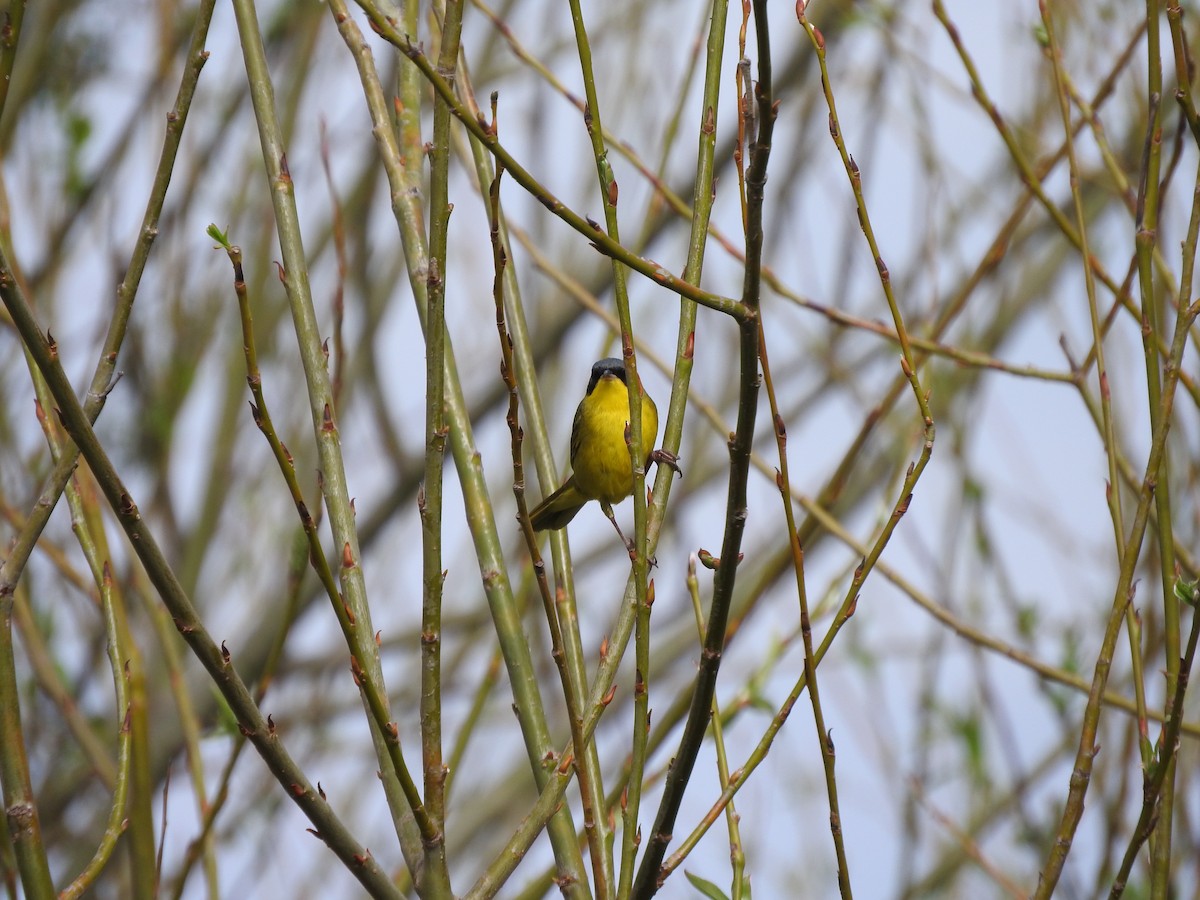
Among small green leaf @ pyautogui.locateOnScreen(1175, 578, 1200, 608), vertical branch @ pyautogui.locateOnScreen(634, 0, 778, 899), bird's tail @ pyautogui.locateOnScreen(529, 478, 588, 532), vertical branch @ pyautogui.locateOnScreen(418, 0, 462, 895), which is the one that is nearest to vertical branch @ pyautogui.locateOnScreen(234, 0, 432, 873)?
vertical branch @ pyautogui.locateOnScreen(418, 0, 462, 895)

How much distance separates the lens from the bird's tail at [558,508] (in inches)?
118

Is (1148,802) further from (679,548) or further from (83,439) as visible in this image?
(679,548)

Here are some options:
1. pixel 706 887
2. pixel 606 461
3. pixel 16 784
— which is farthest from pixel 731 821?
pixel 606 461

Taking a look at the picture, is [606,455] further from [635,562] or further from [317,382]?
[635,562]

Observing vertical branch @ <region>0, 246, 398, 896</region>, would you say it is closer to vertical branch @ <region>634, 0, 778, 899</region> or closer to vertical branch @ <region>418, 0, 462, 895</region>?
vertical branch @ <region>418, 0, 462, 895</region>

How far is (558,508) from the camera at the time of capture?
352 cm

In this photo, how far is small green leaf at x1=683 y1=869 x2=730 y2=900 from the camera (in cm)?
233

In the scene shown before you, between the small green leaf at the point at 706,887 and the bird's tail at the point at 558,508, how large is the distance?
691 mm

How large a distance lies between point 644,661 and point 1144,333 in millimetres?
1040

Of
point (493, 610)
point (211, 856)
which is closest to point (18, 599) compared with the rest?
point (211, 856)

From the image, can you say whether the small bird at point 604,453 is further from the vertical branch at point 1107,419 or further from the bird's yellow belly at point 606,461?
the vertical branch at point 1107,419

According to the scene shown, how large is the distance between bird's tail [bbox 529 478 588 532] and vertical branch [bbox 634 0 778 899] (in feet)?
2.03

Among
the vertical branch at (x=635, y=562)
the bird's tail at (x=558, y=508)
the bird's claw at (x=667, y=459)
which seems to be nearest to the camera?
the vertical branch at (x=635, y=562)

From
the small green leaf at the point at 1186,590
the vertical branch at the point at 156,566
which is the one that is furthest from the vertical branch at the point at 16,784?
the small green leaf at the point at 1186,590
